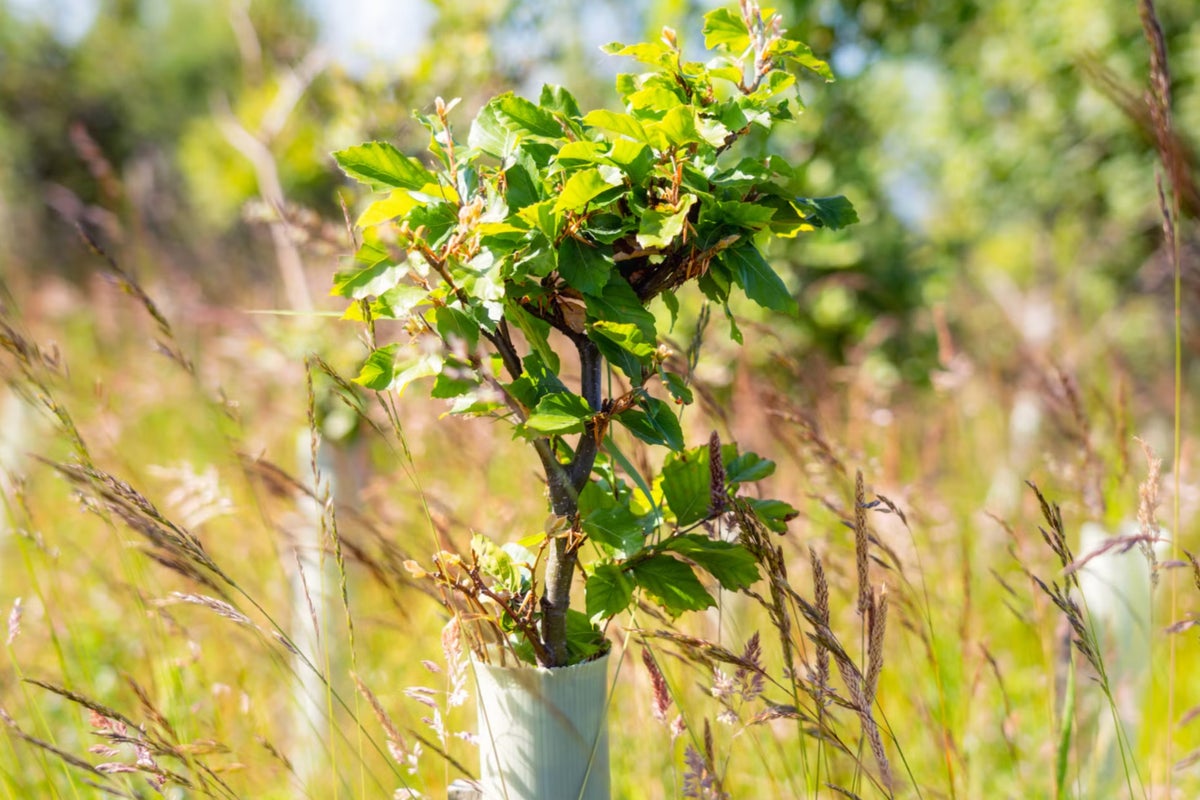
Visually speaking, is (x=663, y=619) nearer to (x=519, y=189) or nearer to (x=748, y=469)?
(x=748, y=469)

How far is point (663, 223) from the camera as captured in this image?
0.67 metres

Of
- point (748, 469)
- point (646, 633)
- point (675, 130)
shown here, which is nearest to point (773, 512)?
point (748, 469)

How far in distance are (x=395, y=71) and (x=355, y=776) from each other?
2.20 m

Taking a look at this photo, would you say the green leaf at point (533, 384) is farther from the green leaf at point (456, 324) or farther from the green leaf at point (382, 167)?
the green leaf at point (382, 167)

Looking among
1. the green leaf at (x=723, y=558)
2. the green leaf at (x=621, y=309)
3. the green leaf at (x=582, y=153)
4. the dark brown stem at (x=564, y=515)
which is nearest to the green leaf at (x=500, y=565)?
the dark brown stem at (x=564, y=515)

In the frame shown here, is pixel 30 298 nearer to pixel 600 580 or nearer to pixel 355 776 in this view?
pixel 355 776

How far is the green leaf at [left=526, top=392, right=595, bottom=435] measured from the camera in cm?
68

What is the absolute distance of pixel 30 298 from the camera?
16.7ft

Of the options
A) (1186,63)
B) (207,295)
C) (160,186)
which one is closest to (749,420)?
(1186,63)

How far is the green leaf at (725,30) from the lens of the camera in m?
0.76

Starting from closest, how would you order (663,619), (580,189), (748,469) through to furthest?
(580,189) → (748,469) → (663,619)

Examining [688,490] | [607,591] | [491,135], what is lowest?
[607,591]

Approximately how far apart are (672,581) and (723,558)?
5cm

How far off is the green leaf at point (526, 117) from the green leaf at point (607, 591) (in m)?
0.39
